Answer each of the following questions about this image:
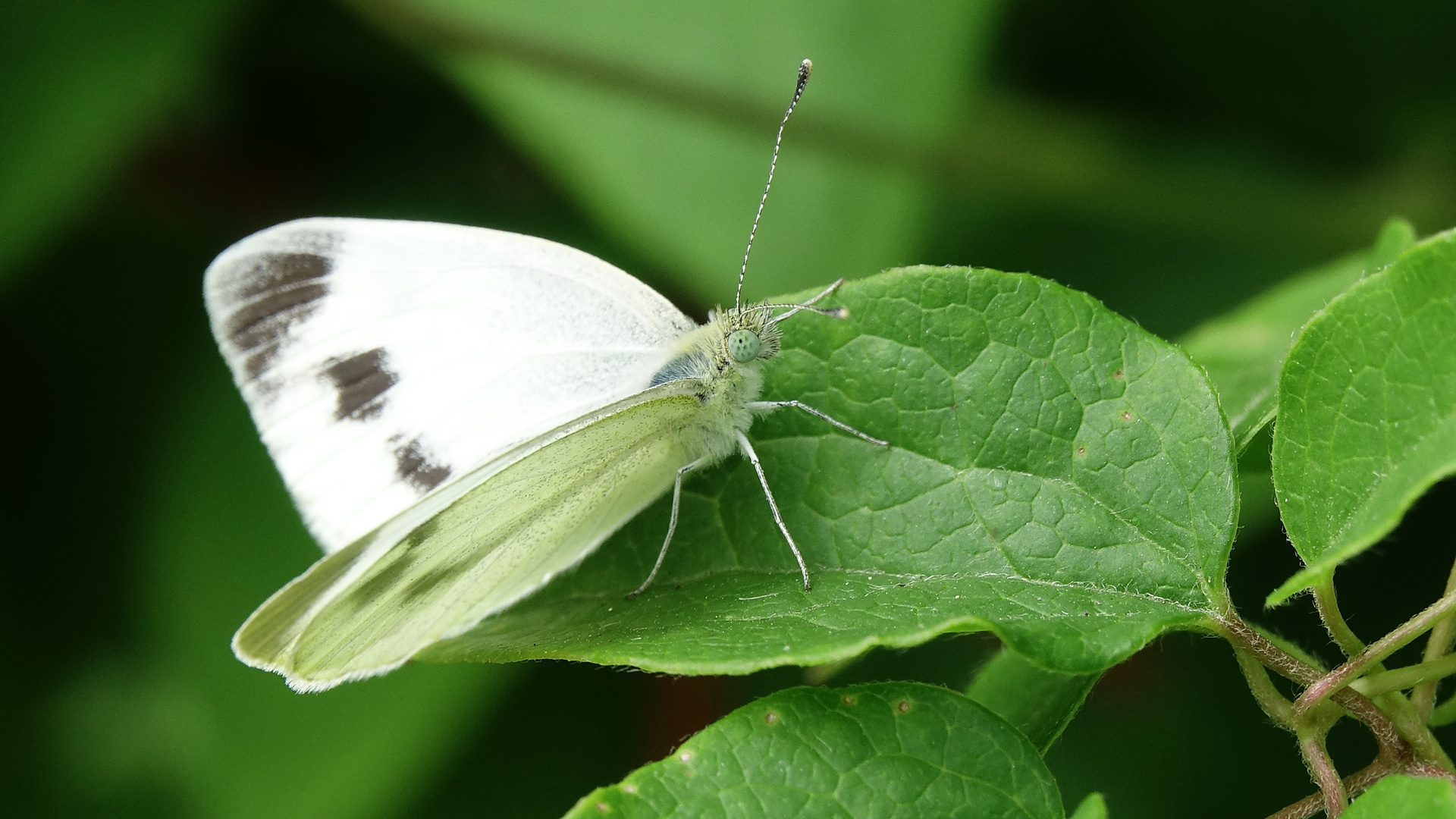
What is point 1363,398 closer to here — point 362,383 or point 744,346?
point 744,346

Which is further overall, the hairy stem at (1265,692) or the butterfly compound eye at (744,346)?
the butterfly compound eye at (744,346)

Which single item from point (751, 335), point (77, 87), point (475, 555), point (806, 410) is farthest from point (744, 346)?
point (77, 87)

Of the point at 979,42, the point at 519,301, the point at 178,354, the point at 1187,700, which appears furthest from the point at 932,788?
the point at 178,354

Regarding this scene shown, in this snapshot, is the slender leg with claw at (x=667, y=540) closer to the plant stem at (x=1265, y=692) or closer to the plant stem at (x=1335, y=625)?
the plant stem at (x=1265, y=692)

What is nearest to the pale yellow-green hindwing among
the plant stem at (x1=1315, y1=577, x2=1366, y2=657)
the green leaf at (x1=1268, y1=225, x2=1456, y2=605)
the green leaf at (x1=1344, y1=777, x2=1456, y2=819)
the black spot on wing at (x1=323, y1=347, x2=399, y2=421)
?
the black spot on wing at (x1=323, y1=347, x2=399, y2=421)

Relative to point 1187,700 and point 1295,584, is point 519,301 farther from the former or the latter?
point 1187,700

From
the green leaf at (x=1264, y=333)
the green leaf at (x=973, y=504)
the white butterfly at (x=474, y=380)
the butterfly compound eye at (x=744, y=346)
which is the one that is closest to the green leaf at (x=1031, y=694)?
the green leaf at (x=973, y=504)
